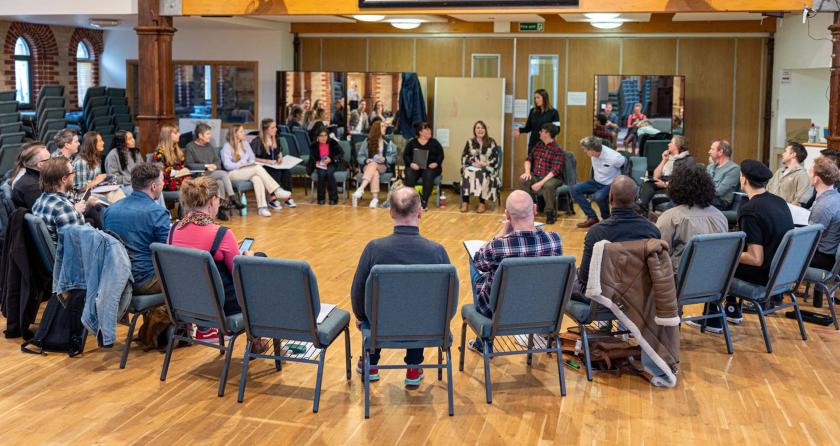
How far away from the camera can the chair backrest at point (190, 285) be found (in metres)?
4.75

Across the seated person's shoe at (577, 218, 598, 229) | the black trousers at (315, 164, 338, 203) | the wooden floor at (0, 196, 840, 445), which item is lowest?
the wooden floor at (0, 196, 840, 445)

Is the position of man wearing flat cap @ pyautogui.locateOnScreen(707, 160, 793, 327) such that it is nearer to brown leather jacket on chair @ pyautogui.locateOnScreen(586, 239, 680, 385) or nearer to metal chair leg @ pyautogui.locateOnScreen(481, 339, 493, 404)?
brown leather jacket on chair @ pyautogui.locateOnScreen(586, 239, 680, 385)

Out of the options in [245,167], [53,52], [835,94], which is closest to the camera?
[835,94]

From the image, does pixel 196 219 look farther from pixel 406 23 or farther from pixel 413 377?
pixel 406 23

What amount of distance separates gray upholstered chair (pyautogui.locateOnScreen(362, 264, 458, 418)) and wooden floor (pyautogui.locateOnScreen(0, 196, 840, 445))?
0.28m

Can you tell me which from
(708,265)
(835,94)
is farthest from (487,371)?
(835,94)

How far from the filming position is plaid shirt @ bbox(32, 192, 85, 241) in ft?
18.6

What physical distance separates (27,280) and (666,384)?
152 inches

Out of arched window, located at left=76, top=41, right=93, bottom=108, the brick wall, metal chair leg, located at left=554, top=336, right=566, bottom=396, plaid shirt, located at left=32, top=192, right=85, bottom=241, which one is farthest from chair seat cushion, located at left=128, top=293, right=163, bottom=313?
arched window, located at left=76, top=41, right=93, bottom=108

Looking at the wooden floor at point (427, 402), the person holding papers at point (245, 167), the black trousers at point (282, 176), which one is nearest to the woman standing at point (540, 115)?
the black trousers at point (282, 176)

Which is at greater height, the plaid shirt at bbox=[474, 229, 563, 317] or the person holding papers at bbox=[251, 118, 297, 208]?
the person holding papers at bbox=[251, 118, 297, 208]

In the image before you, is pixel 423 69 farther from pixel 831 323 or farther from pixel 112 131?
pixel 831 323

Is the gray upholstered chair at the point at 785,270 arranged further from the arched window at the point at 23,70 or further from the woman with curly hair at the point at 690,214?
the arched window at the point at 23,70

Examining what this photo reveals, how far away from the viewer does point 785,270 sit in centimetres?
578
